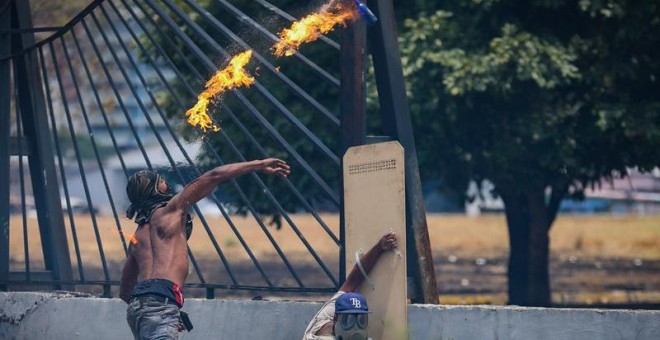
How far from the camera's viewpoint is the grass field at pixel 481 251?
32.0m

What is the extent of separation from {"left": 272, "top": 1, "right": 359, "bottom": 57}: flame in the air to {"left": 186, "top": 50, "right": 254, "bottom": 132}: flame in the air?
1.01ft

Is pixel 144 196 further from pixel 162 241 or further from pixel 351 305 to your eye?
pixel 351 305

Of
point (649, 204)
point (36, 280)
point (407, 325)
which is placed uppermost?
point (649, 204)

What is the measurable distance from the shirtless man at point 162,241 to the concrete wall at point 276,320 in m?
1.47

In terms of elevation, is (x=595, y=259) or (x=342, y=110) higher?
(x=595, y=259)

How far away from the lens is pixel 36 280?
13.5m

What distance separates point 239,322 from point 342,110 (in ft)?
6.39

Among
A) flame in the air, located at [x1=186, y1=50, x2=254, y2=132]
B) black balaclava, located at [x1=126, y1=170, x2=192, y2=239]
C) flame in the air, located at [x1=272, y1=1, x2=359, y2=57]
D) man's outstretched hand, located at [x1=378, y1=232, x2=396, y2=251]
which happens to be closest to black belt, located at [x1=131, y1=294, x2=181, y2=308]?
black balaclava, located at [x1=126, y1=170, x2=192, y2=239]

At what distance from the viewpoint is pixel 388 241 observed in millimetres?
8859

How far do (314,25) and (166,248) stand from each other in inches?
97.6

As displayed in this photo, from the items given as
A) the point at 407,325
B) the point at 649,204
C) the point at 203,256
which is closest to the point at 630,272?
the point at 203,256

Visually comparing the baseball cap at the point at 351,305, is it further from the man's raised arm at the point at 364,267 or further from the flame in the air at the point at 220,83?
the flame in the air at the point at 220,83

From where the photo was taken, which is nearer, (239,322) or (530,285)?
(239,322)

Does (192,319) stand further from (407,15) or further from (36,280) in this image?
(407,15)
